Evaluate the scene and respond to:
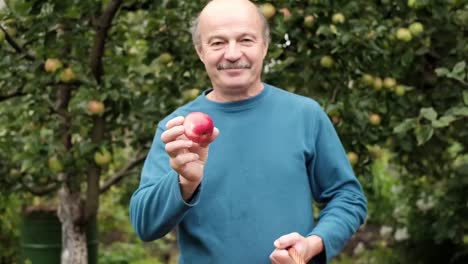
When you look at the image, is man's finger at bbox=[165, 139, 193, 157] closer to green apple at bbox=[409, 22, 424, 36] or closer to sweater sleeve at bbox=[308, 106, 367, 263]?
sweater sleeve at bbox=[308, 106, 367, 263]

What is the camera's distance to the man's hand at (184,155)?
65.5 inches

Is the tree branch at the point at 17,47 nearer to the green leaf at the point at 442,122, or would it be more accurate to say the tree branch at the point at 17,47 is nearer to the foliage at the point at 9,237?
the green leaf at the point at 442,122

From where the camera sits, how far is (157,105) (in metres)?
3.74

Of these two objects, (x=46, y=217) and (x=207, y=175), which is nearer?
(x=207, y=175)

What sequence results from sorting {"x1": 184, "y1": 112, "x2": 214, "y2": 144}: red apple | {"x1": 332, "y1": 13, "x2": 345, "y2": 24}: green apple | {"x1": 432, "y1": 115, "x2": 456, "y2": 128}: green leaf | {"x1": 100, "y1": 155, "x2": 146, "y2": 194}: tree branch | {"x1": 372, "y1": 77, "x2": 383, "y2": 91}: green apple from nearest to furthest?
{"x1": 184, "y1": 112, "x2": 214, "y2": 144}: red apple → {"x1": 432, "y1": 115, "x2": 456, "y2": 128}: green leaf → {"x1": 332, "y1": 13, "x2": 345, "y2": 24}: green apple → {"x1": 372, "y1": 77, "x2": 383, "y2": 91}: green apple → {"x1": 100, "y1": 155, "x2": 146, "y2": 194}: tree branch

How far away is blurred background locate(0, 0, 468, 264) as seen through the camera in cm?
343

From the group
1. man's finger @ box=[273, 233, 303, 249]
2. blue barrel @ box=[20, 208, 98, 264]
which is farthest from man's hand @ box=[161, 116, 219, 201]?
blue barrel @ box=[20, 208, 98, 264]

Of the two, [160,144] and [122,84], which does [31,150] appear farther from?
[160,144]

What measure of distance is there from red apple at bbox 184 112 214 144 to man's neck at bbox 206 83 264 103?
0.76ft

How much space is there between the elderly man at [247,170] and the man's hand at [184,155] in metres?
0.08

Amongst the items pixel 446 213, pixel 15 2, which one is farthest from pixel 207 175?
pixel 446 213

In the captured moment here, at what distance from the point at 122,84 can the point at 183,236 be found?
1.86m

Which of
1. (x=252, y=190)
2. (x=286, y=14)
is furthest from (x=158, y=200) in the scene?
(x=286, y=14)

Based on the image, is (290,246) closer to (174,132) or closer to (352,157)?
(174,132)
